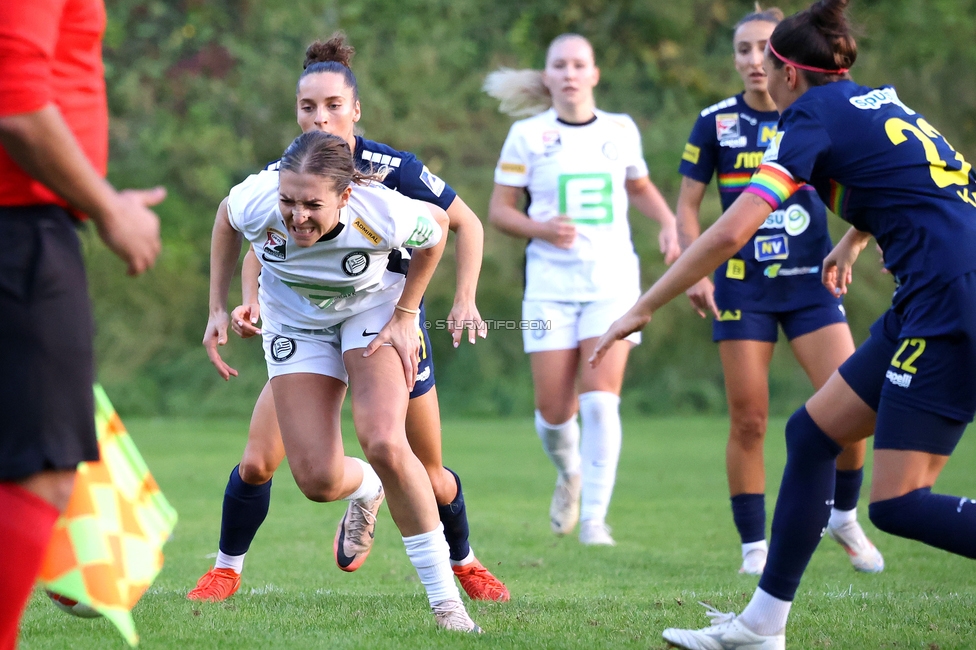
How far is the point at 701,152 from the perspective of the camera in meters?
5.70

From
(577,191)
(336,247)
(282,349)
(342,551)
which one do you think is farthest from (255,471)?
(577,191)

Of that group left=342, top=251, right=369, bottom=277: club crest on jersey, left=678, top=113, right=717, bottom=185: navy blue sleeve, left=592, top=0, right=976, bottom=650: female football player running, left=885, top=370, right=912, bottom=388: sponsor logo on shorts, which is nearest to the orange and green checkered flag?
left=342, top=251, right=369, bottom=277: club crest on jersey

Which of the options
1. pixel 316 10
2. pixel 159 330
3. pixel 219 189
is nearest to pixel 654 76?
pixel 316 10

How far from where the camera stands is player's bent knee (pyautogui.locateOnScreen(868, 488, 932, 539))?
318 cm

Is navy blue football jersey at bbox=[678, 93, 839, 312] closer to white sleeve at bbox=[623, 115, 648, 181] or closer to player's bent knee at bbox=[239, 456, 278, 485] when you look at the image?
white sleeve at bbox=[623, 115, 648, 181]

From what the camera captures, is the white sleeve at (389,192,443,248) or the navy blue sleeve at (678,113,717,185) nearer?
the white sleeve at (389,192,443,248)

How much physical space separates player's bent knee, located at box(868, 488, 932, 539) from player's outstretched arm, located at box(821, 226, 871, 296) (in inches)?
41.2

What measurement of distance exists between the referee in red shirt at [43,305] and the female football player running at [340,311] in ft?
3.98

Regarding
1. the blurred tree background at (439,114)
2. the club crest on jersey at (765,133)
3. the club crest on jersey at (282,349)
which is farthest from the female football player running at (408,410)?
the blurred tree background at (439,114)

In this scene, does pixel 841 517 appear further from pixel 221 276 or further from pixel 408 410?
pixel 221 276

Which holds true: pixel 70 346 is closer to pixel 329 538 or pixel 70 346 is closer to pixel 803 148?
pixel 803 148

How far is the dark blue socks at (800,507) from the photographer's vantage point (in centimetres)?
337

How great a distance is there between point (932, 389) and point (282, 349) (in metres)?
2.16

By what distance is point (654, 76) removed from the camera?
22.6 metres
